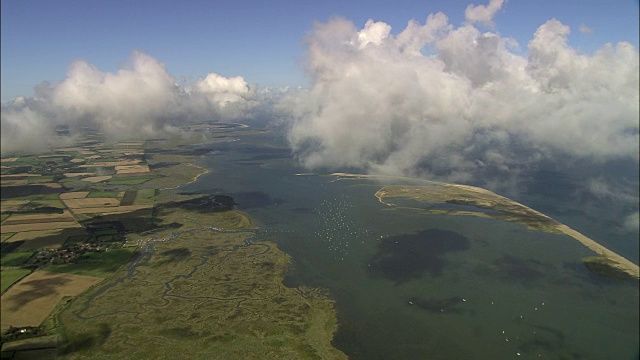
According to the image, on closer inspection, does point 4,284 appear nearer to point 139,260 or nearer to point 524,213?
point 139,260

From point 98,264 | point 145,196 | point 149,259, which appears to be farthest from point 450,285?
point 145,196

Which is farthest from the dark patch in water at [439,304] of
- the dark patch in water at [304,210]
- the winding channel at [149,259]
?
the dark patch in water at [304,210]

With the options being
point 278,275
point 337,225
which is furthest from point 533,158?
point 278,275

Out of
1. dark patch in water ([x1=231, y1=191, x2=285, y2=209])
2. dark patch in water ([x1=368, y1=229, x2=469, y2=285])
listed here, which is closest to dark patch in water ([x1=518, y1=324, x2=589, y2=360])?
dark patch in water ([x1=368, y1=229, x2=469, y2=285])

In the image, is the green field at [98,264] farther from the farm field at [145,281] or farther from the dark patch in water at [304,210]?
the dark patch in water at [304,210]

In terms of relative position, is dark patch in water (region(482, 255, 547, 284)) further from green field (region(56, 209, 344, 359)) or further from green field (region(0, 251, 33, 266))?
green field (region(0, 251, 33, 266))

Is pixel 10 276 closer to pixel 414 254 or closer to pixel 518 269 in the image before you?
pixel 414 254

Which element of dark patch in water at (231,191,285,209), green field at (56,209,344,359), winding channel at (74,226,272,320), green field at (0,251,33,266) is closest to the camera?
green field at (56,209,344,359)
